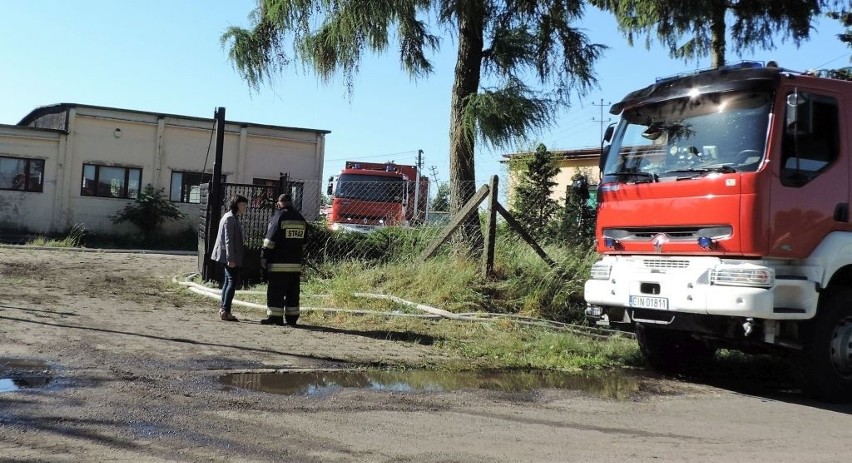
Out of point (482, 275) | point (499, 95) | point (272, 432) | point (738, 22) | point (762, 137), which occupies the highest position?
point (738, 22)

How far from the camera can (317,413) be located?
5613mm

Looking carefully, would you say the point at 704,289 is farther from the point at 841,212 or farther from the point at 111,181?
the point at 111,181

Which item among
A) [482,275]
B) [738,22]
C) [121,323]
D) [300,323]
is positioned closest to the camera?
[121,323]

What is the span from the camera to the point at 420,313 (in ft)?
33.8

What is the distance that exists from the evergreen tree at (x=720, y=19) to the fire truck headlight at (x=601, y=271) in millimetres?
8473

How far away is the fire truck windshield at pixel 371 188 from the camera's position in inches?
907

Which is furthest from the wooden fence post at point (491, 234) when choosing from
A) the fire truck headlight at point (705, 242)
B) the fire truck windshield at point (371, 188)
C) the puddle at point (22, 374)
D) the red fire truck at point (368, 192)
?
the fire truck windshield at point (371, 188)

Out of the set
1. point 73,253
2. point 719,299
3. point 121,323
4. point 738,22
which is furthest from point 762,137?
point 73,253

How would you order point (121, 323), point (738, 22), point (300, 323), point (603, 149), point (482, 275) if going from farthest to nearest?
point (738, 22), point (482, 275), point (300, 323), point (121, 323), point (603, 149)

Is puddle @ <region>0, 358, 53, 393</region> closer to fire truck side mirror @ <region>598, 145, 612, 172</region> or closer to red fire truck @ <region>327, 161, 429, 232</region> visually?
fire truck side mirror @ <region>598, 145, 612, 172</region>

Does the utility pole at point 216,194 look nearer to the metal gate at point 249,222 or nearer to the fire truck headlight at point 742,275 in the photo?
the metal gate at point 249,222

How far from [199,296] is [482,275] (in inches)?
194

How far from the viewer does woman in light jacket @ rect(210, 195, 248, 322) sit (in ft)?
32.6

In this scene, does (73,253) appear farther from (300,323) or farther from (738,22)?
(738,22)
